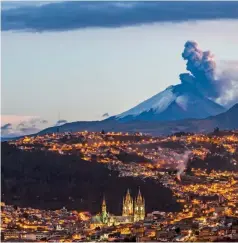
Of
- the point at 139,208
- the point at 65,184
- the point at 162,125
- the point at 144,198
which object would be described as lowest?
the point at 139,208

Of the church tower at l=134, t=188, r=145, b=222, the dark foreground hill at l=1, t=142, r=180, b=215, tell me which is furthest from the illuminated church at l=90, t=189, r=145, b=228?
the dark foreground hill at l=1, t=142, r=180, b=215

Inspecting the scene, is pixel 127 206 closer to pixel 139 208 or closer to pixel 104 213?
pixel 139 208

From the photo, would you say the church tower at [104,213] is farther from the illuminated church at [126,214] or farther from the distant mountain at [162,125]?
the distant mountain at [162,125]

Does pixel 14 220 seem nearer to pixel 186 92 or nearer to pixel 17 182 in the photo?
pixel 17 182

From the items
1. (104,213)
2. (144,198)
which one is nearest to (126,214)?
(104,213)

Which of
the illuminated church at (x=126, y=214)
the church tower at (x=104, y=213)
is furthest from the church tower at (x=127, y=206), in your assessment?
the church tower at (x=104, y=213)

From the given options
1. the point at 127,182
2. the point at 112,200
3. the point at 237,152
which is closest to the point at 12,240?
the point at 112,200
